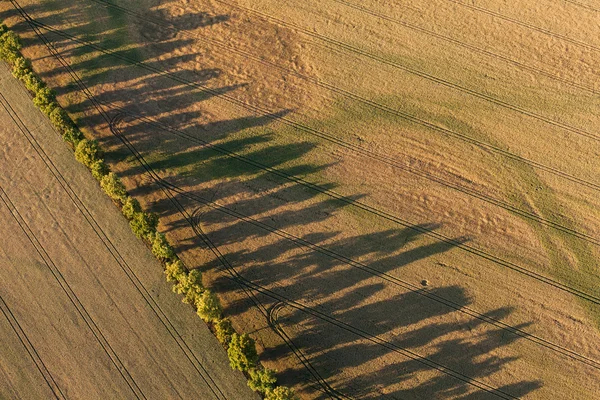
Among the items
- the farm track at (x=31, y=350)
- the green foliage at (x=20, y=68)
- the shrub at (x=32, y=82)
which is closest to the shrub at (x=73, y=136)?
the shrub at (x=32, y=82)

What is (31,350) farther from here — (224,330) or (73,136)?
(73,136)

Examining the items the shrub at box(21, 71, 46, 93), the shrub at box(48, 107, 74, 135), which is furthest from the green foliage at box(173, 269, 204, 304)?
the shrub at box(21, 71, 46, 93)

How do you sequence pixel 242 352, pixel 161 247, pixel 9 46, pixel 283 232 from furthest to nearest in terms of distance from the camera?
pixel 9 46
pixel 283 232
pixel 161 247
pixel 242 352

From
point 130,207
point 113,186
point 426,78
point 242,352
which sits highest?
point 426,78

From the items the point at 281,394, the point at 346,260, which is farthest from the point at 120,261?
the point at 346,260

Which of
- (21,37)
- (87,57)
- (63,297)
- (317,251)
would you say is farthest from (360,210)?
(21,37)

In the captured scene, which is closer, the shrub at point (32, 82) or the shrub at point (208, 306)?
the shrub at point (208, 306)

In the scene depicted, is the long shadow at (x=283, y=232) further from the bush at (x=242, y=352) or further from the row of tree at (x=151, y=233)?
the bush at (x=242, y=352)
